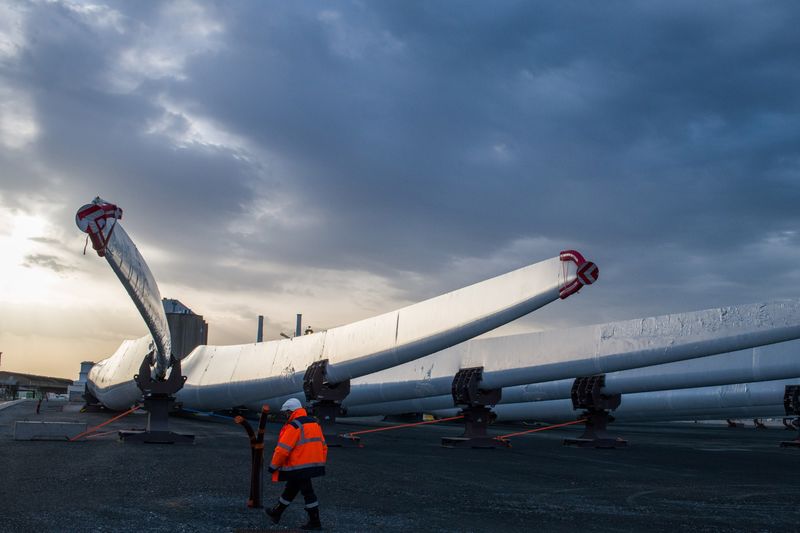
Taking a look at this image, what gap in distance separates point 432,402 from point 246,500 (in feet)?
81.9

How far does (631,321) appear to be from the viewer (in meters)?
23.4

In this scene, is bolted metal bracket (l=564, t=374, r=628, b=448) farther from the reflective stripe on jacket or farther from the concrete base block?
the reflective stripe on jacket

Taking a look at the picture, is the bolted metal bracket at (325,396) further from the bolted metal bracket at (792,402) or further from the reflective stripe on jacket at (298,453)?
the bolted metal bracket at (792,402)

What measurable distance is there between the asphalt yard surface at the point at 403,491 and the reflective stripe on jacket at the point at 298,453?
0.79m

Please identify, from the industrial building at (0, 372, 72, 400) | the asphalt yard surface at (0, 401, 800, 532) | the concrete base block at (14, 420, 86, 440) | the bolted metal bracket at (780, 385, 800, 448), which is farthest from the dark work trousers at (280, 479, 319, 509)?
the industrial building at (0, 372, 72, 400)

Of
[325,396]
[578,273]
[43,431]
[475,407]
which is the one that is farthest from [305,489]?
[475,407]

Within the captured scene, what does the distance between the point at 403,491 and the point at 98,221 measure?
1002cm

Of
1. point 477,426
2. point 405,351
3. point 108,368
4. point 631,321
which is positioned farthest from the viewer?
point 108,368

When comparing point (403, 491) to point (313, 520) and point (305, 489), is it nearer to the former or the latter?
point (313, 520)

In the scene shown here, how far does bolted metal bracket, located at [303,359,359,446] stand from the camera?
23.5 m

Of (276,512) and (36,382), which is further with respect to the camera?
(36,382)

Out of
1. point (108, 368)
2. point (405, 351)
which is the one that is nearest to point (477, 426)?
point (405, 351)

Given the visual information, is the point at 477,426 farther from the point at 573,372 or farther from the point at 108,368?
the point at 108,368

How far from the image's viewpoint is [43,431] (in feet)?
73.5
